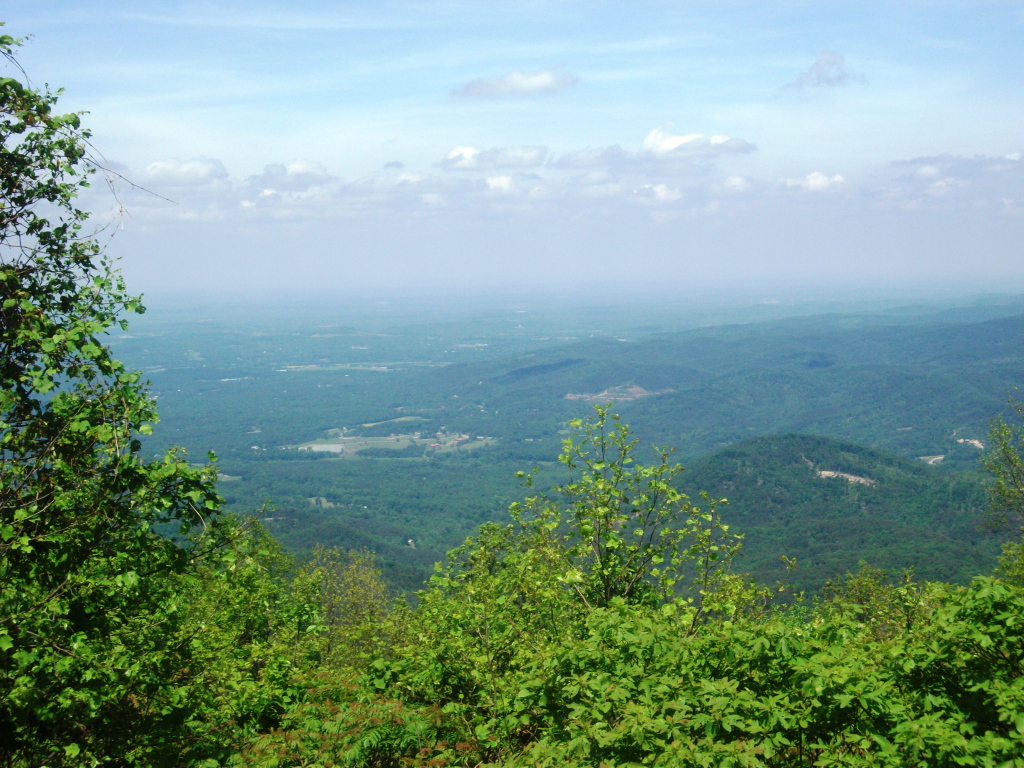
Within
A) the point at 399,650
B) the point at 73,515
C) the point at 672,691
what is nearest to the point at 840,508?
the point at 399,650

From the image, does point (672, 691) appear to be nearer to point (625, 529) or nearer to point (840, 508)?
point (625, 529)

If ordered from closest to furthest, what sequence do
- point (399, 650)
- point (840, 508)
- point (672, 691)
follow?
point (672, 691) < point (399, 650) < point (840, 508)

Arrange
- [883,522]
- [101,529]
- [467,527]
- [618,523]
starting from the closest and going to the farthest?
1. [101,529]
2. [618,523]
3. [883,522]
4. [467,527]

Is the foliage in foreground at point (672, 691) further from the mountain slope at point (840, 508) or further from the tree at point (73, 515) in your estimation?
the mountain slope at point (840, 508)

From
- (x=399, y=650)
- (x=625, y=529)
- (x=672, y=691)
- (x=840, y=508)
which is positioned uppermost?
(x=625, y=529)

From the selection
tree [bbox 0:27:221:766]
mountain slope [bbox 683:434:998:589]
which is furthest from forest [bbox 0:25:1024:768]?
mountain slope [bbox 683:434:998:589]

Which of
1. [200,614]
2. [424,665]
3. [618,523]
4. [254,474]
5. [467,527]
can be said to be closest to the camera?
[424,665]

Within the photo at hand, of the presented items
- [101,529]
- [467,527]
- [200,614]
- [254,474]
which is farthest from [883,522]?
[254,474]

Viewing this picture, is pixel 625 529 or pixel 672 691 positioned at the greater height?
pixel 625 529

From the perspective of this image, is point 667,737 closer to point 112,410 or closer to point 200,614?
point 112,410
